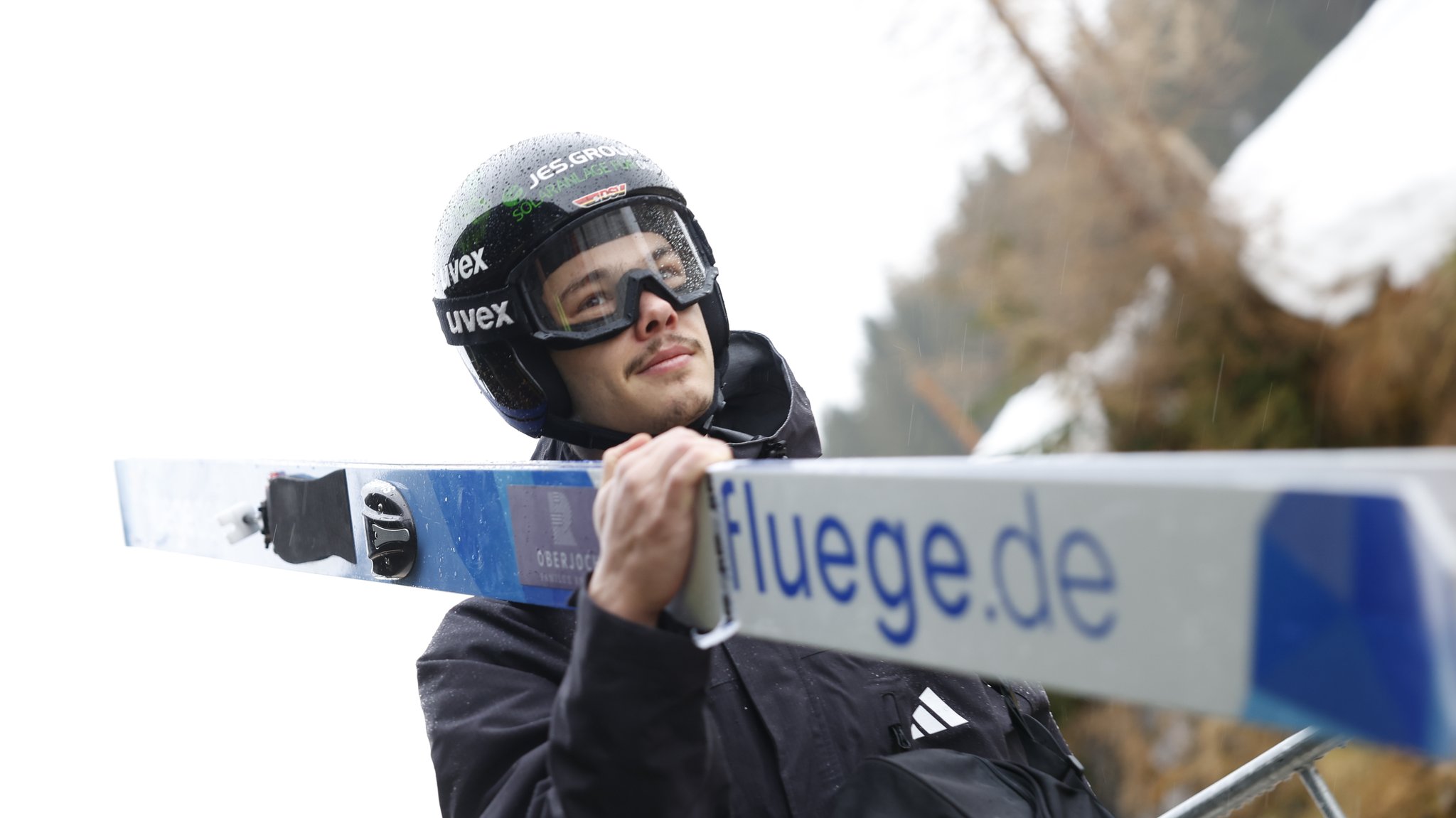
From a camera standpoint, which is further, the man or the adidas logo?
the adidas logo

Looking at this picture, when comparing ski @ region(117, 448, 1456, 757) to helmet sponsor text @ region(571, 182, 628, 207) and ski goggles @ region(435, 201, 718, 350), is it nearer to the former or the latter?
ski goggles @ region(435, 201, 718, 350)

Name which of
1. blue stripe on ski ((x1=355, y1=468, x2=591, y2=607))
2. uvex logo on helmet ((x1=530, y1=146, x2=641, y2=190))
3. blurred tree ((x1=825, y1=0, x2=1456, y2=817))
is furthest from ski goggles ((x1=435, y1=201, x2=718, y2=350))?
blurred tree ((x1=825, y1=0, x2=1456, y2=817))

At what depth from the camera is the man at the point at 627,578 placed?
3.58 ft

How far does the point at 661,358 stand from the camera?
173 centimetres

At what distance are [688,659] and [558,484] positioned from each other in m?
0.42

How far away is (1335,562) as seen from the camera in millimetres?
604

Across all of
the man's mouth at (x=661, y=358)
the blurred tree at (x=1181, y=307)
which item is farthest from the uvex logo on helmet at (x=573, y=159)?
the blurred tree at (x=1181, y=307)

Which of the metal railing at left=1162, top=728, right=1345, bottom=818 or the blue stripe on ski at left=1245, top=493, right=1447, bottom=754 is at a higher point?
the blue stripe on ski at left=1245, top=493, right=1447, bottom=754

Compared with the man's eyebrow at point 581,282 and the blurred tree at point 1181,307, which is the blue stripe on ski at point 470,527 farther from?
the blurred tree at point 1181,307

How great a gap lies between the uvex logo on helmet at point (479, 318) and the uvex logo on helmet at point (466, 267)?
0.18 feet

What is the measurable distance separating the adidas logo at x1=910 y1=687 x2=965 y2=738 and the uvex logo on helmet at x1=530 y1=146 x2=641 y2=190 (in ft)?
3.20

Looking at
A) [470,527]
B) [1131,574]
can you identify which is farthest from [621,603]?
[470,527]

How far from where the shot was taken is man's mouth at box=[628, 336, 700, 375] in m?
1.72

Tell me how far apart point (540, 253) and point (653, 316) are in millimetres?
216
